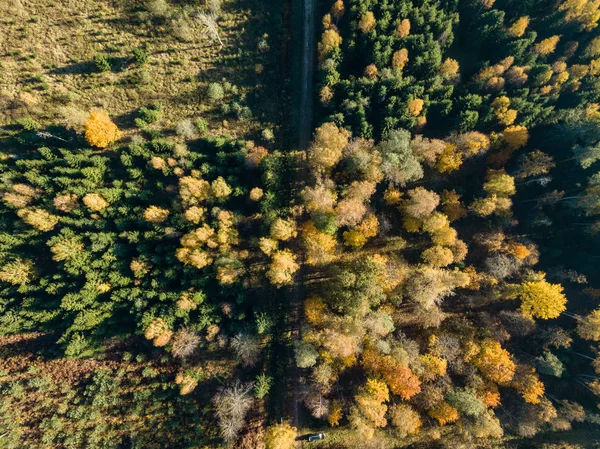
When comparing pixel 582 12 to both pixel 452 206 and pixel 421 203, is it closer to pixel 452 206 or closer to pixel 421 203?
pixel 452 206

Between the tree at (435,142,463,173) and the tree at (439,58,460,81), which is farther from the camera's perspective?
the tree at (439,58,460,81)

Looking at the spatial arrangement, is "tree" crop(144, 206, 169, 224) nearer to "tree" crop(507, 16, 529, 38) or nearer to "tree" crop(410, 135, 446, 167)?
"tree" crop(410, 135, 446, 167)

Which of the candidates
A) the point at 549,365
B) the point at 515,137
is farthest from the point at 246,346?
the point at 515,137

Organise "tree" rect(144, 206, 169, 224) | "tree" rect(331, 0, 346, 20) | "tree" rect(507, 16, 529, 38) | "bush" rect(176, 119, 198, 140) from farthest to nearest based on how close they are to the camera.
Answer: "bush" rect(176, 119, 198, 140), "tree" rect(507, 16, 529, 38), "tree" rect(331, 0, 346, 20), "tree" rect(144, 206, 169, 224)

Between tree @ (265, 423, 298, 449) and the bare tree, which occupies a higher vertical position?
the bare tree

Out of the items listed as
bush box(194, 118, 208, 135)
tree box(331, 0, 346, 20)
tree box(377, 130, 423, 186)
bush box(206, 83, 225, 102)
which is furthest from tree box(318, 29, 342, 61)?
bush box(194, 118, 208, 135)

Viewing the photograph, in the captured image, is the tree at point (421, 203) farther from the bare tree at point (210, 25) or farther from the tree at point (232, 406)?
the bare tree at point (210, 25)
